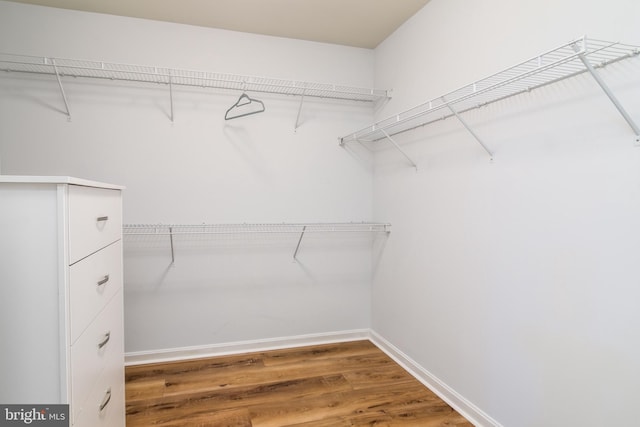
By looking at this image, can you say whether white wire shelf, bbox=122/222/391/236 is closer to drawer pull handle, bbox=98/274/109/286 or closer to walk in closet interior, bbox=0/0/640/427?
walk in closet interior, bbox=0/0/640/427

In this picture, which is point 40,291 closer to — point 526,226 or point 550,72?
point 526,226

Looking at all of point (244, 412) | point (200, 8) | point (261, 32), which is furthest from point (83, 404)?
point (261, 32)

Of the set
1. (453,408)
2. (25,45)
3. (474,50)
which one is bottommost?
(453,408)

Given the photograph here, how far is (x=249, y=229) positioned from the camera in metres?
2.59

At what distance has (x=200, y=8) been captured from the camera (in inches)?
86.8

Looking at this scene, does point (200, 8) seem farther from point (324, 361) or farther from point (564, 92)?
point (324, 361)

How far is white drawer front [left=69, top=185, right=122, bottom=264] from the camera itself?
41.1 inches

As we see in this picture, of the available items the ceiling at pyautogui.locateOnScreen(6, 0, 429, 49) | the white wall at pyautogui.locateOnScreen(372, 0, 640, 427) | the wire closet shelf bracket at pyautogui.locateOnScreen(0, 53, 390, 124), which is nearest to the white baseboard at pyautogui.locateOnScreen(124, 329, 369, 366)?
the white wall at pyautogui.locateOnScreen(372, 0, 640, 427)

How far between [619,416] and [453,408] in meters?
0.85

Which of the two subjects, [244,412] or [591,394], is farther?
[244,412]

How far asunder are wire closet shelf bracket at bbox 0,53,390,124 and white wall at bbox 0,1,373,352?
58mm

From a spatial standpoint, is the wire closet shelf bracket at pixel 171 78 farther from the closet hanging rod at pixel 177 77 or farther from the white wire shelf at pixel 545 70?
the white wire shelf at pixel 545 70

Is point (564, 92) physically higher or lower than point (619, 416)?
higher

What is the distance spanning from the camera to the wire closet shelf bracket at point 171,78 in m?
2.12
